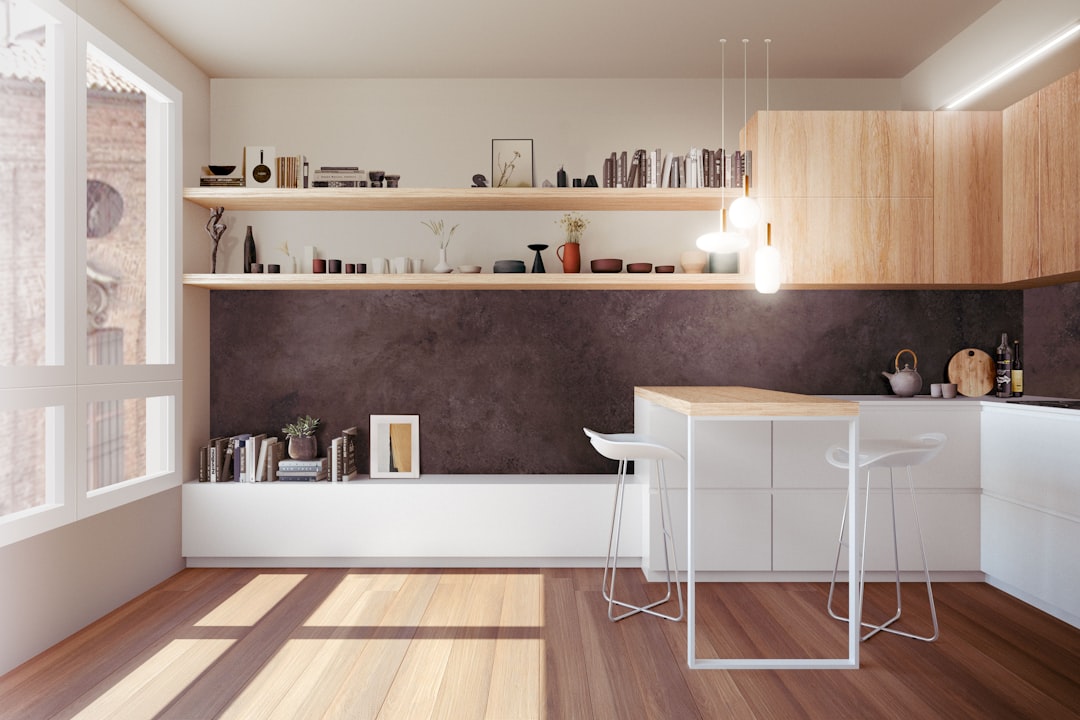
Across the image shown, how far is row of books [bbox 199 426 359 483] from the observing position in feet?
12.9

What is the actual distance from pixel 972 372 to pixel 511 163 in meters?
3.06

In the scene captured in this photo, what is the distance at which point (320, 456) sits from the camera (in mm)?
4219

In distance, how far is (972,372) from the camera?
13.3 feet

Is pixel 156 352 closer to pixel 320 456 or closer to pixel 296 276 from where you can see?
pixel 296 276

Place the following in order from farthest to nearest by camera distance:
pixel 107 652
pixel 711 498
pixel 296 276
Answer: pixel 296 276 < pixel 711 498 < pixel 107 652

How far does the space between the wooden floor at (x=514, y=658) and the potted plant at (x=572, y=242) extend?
5.85ft

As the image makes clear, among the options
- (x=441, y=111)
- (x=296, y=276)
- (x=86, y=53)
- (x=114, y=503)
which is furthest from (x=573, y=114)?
(x=114, y=503)

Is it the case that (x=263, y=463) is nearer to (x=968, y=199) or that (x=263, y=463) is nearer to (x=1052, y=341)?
(x=968, y=199)

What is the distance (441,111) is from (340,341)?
157cm

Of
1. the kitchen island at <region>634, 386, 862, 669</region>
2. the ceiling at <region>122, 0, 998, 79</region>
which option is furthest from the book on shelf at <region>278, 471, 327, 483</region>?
the ceiling at <region>122, 0, 998, 79</region>

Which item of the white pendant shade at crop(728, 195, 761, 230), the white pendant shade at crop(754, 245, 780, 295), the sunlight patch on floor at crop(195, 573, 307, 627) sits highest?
the white pendant shade at crop(728, 195, 761, 230)

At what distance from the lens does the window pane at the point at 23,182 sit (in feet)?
8.57

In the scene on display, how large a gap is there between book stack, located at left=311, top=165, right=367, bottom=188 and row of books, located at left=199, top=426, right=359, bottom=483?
1472mm

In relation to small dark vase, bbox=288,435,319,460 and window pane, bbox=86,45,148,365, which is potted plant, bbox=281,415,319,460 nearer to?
small dark vase, bbox=288,435,319,460
